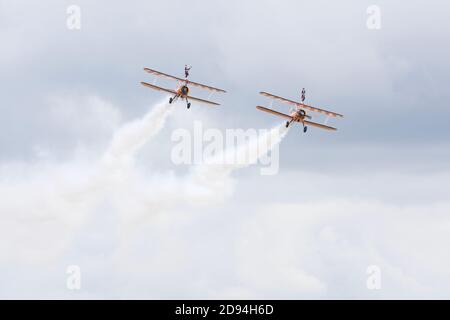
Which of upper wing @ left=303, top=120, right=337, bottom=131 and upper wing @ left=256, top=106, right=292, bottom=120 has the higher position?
upper wing @ left=256, top=106, right=292, bottom=120

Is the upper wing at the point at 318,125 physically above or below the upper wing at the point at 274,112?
below

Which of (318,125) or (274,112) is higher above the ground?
(274,112)

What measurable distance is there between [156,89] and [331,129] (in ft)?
110

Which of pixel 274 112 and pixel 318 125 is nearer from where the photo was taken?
pixel 274 112

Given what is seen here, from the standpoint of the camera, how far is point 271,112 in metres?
150

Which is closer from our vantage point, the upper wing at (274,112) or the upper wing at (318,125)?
the upper wing at (274,112)

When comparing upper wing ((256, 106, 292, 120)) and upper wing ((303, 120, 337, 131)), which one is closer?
upper wing ((256, 106, 292, 120))
